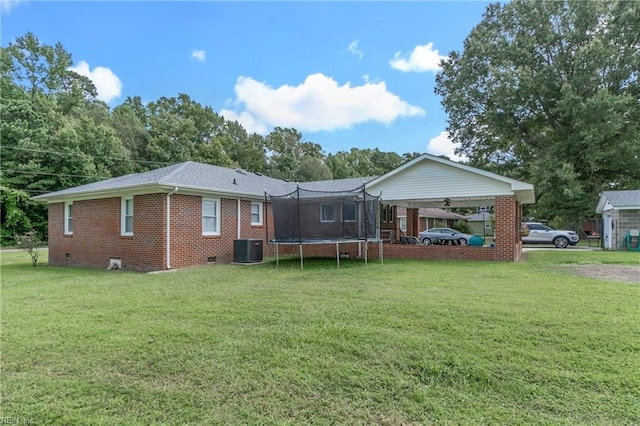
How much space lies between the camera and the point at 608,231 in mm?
18609

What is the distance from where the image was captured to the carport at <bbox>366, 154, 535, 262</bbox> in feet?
39.9

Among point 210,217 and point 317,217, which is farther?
point 210,217

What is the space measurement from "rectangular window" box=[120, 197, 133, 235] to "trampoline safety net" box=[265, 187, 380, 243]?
14.4 feet

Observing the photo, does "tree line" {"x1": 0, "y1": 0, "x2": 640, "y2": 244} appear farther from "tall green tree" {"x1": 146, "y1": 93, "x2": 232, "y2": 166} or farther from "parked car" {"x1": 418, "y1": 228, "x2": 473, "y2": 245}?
"parked car" {"x1": 418, "y1": 228, "x2": 473, "y2": 245}

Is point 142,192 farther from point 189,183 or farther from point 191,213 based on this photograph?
point 191,213

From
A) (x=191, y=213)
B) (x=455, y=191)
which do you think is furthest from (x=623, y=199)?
(x=191, y=213)

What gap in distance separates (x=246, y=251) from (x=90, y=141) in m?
26.1

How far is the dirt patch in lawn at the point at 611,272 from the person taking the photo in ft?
26.4

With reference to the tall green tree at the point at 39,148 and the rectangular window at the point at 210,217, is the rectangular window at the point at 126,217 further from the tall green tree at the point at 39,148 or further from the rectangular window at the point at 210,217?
the tall green tree at the point at 39,148

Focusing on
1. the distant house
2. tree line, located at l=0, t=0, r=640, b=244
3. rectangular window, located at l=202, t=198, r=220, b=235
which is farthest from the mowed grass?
tree line, located at l=0, t=0, r=640, b=244

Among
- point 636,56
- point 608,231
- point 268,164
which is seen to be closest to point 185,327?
point 608,231

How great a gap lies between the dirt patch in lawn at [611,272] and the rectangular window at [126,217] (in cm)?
1256

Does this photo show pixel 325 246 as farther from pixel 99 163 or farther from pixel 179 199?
pixel 99 163

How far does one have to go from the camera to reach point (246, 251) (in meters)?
11.8
